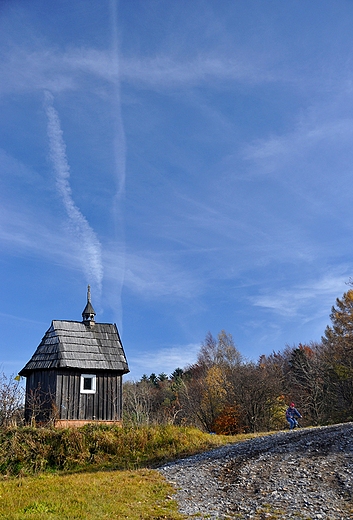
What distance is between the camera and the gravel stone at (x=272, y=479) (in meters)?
10.7

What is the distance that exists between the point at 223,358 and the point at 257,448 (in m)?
37.4

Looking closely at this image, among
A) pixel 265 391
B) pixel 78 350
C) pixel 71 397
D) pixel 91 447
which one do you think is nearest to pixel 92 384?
pixel 71 397

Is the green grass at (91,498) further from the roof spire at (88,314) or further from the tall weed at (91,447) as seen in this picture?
the roof spire at (88,314)

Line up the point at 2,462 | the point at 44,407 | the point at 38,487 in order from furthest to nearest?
the point at 44,407, the point at 2,462, the point at 38,487

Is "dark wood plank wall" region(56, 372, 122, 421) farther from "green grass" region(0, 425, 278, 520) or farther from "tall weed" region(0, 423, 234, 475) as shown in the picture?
"tall weed" region(0, 423, 234, 475)

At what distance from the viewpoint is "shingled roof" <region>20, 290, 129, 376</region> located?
90.0 feet

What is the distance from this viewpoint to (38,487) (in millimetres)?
13953

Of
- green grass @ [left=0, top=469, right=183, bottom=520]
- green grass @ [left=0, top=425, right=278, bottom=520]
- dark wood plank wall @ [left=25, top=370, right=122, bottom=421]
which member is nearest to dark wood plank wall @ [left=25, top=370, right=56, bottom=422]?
dark wood plank wall @ [left=25, top=370, right=122, bottom=421]

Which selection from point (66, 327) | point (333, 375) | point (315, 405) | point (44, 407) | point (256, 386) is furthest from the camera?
point (333, 375)

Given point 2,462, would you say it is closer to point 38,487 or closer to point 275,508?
point 38,487

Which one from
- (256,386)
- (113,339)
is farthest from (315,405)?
(113,339)

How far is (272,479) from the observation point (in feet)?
43.2

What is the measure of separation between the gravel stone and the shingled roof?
11.1 m

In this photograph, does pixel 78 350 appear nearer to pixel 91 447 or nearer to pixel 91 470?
pixel 91 447
